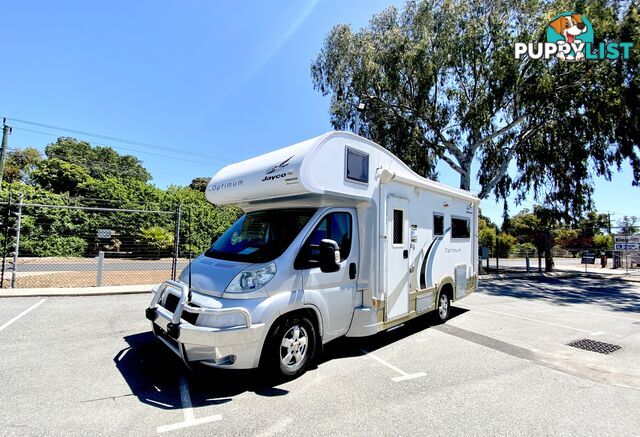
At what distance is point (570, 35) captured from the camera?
1630 centimetres

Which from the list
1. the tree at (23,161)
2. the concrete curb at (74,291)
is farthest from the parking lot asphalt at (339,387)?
the tree at (23,161)

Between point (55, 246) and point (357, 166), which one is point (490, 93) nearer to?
point (357, 166)

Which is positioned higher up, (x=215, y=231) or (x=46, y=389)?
(x=215, y=231)

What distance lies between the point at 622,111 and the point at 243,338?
72.1ft

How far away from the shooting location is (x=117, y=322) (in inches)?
248

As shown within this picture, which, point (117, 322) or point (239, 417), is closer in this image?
point (239, 417)

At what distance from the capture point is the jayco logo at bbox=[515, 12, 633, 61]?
15.9 m

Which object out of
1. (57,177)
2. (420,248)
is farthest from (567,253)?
(57,177)

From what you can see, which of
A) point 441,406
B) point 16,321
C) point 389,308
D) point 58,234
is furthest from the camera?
point 58,234

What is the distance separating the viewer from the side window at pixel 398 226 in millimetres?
5223

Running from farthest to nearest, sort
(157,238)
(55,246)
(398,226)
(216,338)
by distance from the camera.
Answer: (157,238) < (55,246) < (398,226) < (216,338)

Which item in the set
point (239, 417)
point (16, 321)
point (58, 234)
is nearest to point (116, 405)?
point (239, 417)

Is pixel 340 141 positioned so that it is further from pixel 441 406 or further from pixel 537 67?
pixel 537 67

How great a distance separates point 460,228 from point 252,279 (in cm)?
537
